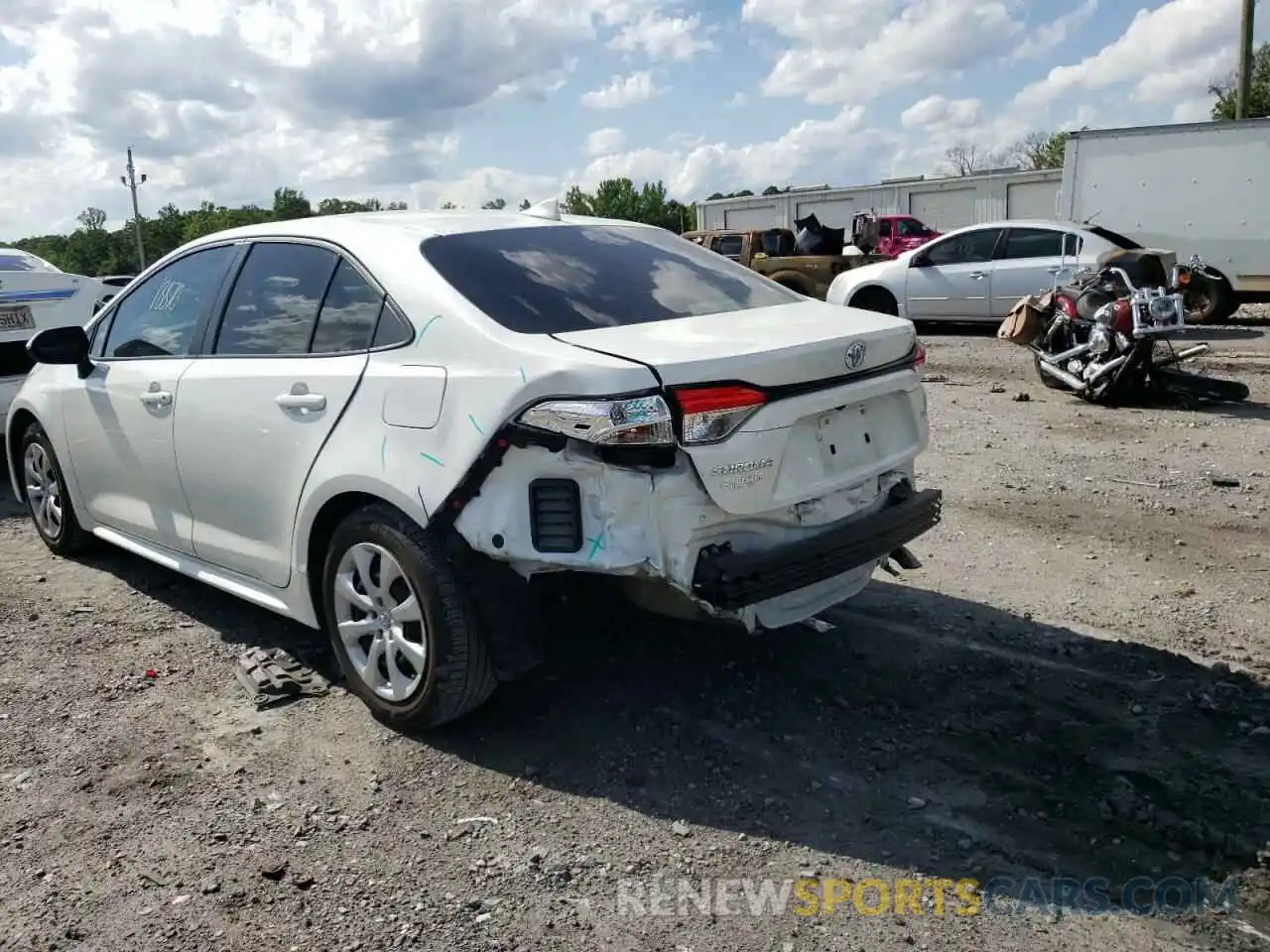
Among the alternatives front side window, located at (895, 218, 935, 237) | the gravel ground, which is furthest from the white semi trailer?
the gravel ground

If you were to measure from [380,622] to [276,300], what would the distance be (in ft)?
4.42

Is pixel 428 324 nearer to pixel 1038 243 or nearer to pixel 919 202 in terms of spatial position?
pixel 1038 243

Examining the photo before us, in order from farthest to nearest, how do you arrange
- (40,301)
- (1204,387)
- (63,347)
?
(1204,387)
(40,301)
(63,347)

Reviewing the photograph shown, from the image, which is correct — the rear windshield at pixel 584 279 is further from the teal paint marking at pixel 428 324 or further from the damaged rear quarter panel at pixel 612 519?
the damaged rear quarter panel at pixel 612 519

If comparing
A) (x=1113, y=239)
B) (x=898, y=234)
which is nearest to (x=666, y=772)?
(x=1113, y=239)

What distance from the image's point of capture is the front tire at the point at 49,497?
575 cm

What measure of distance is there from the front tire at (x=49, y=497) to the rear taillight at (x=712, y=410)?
3.85 m

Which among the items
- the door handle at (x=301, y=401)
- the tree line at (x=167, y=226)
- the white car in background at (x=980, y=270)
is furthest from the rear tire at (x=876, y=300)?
the tree line at (x=167, y=226)

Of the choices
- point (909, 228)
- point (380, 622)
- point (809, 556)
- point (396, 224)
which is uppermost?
point (909, 228)

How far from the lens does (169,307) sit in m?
4.86

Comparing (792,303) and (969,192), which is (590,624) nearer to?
(792,303)

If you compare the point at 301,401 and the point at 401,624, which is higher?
the point at 301,401

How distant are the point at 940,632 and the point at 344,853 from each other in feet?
8.35

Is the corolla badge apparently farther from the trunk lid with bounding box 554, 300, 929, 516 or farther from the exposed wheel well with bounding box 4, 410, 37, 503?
the exposed wheel well with bounding box 4, 410, 37, 503
